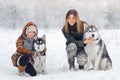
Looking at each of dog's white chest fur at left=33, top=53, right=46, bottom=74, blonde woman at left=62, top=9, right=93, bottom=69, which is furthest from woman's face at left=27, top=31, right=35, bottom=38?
blonde woman at left=62, top=9, right=93, bottom=69

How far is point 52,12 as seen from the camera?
1089 centimetres

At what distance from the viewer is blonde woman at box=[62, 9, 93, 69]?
6.31 m

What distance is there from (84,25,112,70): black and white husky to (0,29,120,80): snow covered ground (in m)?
0.18

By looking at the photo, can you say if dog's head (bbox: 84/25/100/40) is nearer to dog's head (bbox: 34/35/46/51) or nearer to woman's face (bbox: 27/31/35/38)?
dog's head (bbox: 34/35/46/51)

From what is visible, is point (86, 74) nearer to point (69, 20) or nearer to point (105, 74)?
point (105, 74)

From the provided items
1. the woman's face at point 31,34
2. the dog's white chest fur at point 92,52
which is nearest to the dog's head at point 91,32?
the dog's white chest fur at point 92,52

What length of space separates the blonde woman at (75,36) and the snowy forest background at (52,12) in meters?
3.94

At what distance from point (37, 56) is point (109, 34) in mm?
3751

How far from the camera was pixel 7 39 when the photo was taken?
361 inches

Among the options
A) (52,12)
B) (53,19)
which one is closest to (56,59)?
(53,19)

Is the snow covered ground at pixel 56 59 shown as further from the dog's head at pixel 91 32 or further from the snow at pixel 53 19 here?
the dog's head at pixel 91 32

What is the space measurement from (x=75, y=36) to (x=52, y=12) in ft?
15.0

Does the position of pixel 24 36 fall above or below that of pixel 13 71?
above

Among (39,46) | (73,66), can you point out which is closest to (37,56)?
(39,46)
